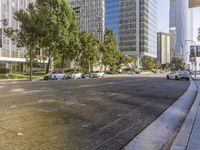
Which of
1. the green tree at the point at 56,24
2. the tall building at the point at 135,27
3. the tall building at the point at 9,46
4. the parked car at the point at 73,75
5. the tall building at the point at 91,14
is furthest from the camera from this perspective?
the tall building at the point at 91,14

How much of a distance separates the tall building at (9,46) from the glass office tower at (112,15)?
9939 cm

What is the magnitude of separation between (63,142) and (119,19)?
165750 mm

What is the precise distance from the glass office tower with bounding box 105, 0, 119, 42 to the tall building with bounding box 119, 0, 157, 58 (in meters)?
2.48

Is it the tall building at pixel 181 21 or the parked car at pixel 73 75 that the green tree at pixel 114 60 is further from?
the tall building at pixel 181 21

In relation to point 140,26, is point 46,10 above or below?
below

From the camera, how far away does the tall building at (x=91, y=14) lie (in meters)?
164

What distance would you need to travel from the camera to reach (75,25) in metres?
50.8

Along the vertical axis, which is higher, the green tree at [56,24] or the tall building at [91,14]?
the tall building at [91,14]

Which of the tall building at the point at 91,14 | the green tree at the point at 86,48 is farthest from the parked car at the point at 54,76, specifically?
the tall building at the point at 91,14

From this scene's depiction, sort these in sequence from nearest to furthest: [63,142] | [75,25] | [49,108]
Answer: [63,142] < [49,108] < [75,25]

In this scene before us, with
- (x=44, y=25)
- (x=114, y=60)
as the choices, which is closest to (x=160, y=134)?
(x=44, y=25)

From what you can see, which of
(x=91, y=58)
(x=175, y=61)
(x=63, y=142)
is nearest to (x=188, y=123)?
(x=63, y=142)

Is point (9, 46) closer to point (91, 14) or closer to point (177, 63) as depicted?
point (91, 14)

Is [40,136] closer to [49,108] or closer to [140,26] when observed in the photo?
[49,108]
